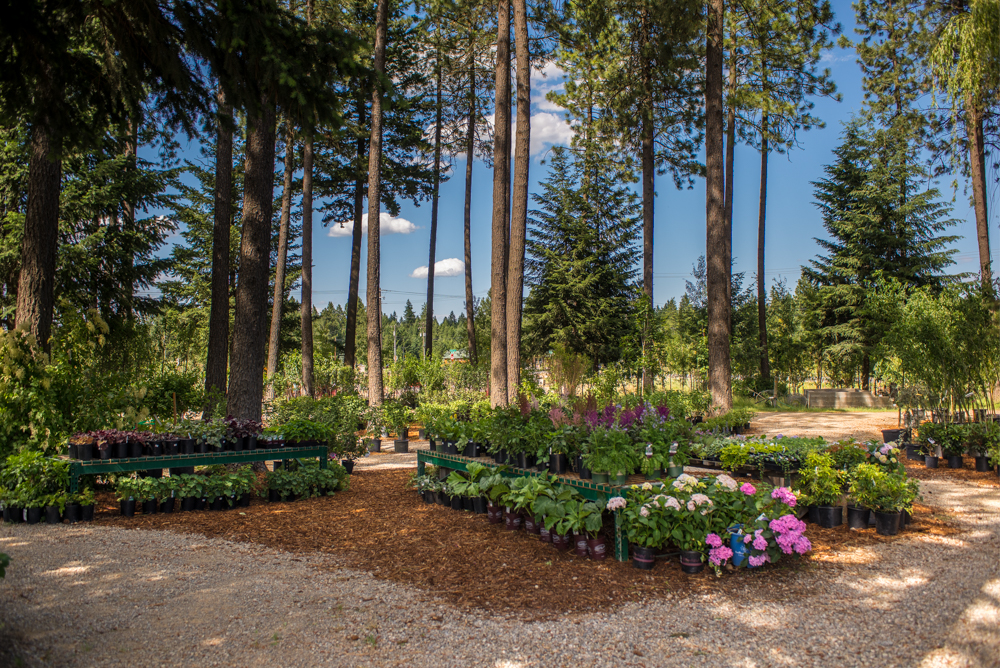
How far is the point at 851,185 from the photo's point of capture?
814 inches

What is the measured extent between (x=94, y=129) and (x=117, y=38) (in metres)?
0.71

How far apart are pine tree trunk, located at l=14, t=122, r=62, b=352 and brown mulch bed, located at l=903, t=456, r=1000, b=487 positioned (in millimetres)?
10493

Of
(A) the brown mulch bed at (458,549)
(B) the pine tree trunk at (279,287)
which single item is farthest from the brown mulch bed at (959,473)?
(B) the pine tree trunk at (279,287)

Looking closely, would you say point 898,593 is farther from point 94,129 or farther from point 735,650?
point 94,129

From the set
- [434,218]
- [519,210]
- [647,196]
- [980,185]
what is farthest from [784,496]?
[434,218]

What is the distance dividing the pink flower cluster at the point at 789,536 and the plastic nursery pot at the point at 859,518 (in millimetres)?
1440

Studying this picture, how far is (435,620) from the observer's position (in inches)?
124

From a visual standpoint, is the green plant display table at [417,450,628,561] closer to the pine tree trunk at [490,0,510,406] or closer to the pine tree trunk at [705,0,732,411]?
the pine tree trunk at [490,0,510,406]

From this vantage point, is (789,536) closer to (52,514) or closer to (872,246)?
(52,514)

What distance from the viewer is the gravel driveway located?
2715 millimetres

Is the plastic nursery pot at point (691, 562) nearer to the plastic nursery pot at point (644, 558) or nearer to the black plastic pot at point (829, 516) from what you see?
the plastic nursery pot at point (644, 558)

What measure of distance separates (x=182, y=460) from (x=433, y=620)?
12.8 feet

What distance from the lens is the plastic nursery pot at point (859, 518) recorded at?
4.89 m

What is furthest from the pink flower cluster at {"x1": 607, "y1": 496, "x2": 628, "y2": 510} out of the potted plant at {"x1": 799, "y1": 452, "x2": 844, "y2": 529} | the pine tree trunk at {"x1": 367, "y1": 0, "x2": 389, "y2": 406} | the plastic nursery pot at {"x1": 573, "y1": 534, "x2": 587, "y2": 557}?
the pine tree trunk at {"x1": 367, "y1": 0, "x2": 389, "y2": 406}
